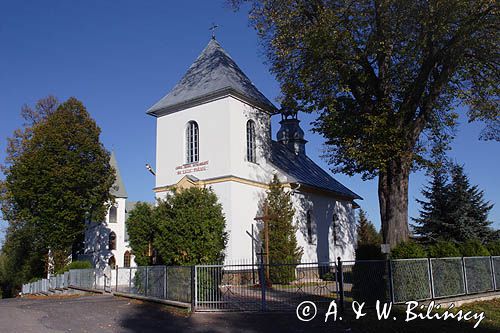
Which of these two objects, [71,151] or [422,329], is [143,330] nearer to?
[422,329]

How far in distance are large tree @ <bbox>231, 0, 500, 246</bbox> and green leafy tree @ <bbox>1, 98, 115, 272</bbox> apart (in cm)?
1462

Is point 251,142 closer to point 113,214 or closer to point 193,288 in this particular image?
point 193,288

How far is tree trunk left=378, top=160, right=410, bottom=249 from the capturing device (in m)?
15.8

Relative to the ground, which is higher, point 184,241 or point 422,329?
point 184,241

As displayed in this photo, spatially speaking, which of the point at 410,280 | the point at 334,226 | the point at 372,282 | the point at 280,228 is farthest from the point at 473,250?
the point at 334,226

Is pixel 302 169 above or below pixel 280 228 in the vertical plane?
above

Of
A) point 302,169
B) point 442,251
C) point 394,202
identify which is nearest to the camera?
point 442,251

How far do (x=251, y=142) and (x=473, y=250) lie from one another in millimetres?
11183

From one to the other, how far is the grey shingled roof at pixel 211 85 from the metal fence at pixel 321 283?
8.74 metres

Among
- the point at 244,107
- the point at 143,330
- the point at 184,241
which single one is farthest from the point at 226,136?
the point at 143,330

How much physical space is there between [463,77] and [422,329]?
11275mm

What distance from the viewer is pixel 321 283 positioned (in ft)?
50.2

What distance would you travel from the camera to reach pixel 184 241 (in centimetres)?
1684

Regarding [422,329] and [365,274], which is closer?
[422,329]
